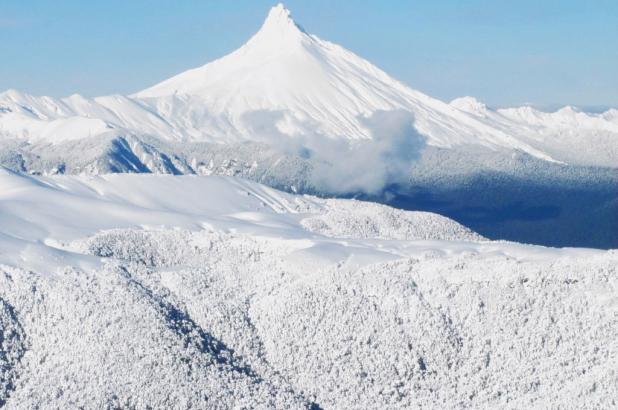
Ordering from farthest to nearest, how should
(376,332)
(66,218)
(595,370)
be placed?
(66,218)
(376,332)
(595,370)

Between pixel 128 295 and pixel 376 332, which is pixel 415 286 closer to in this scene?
pixel 376 332

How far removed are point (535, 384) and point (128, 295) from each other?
19.9 metres

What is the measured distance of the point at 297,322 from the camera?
5484 cm

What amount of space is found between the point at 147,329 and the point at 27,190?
24.8 metres

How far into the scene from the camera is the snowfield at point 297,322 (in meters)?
49.2

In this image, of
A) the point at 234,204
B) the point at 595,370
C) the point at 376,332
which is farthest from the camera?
the point at 234,204

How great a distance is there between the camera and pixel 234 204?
9131 centimetres

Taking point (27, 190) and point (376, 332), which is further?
point (27, 190)

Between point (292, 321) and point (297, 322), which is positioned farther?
point (292, 321)

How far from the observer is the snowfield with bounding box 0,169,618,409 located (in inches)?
1938

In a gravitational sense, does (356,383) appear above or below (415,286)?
below

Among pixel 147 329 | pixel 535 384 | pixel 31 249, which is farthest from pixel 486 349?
pixel 31 249

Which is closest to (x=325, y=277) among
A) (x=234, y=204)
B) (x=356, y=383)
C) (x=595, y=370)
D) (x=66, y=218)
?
(x=356, y=383)

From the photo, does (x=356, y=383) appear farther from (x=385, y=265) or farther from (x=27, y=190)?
(x=27, y=190)
